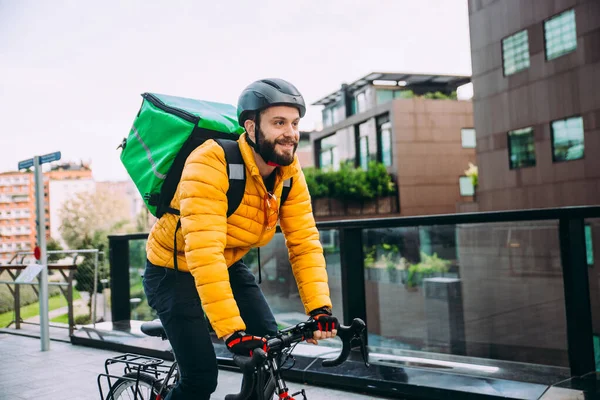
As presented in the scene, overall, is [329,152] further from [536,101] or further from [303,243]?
[303,243]

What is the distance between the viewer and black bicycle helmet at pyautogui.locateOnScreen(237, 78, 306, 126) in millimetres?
2688

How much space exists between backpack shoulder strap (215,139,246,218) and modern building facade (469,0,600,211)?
24.4 m

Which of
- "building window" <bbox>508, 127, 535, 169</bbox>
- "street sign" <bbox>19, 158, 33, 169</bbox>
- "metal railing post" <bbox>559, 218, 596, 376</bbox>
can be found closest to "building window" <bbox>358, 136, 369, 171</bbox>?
"building window" <bbox>508, 127, 535, 169</bbox>

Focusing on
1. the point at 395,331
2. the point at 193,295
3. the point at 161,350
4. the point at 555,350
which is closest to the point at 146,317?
the point at 161,350

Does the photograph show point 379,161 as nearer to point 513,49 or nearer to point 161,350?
point 513,49

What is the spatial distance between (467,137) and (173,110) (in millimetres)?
49442

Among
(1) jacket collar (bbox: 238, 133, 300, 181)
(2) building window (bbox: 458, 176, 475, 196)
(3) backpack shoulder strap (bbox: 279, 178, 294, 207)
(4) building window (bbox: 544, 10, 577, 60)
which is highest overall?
(4) building window (bbox: 544, 10, 577, 60)

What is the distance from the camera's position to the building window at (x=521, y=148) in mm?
27822

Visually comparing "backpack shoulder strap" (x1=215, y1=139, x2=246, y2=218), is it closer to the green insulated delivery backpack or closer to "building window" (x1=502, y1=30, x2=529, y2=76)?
the green insulated delivery backpack

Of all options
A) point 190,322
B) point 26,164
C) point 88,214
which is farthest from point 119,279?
point 88,214

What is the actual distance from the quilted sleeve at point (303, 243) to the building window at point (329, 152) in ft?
177

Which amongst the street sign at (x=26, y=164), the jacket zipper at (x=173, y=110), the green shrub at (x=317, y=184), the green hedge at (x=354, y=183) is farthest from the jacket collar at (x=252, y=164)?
the green shrub at (x=317, y=184)

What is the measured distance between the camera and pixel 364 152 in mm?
52156

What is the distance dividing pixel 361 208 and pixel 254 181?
45.8 m
